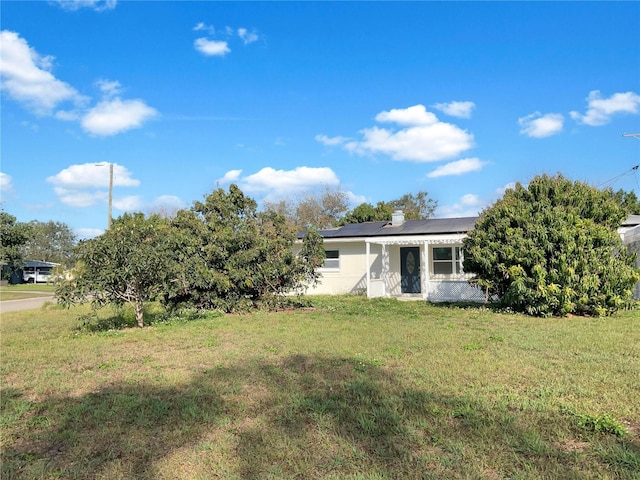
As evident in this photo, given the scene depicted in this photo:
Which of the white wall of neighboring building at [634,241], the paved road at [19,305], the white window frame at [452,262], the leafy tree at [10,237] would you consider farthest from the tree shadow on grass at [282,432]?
the leafy tree at [10,237]

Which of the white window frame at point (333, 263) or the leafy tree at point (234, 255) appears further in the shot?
the white window frame at point (333, 263)

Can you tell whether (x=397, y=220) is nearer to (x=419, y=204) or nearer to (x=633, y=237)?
(x=633, y=237)

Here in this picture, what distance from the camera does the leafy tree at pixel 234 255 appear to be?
11734 millimetres

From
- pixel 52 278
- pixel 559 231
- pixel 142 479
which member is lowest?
pixel 142 479

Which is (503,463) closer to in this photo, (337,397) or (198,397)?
(337,397)

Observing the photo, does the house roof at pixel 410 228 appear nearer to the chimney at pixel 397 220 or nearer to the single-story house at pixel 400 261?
the single-story house at pixel 400 261

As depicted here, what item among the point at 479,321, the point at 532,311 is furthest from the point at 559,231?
the point at 479,321

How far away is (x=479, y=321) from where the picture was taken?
998 centimetres

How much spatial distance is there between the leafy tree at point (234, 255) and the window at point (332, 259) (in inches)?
231

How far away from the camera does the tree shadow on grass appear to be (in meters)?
3.11

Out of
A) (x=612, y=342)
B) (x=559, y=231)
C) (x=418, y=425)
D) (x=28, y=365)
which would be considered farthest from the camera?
(x=559, y=231)

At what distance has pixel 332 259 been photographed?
1912cm

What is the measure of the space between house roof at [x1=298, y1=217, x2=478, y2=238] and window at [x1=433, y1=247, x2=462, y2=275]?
0.75 meters

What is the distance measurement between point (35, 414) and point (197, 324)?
18.5 ft
